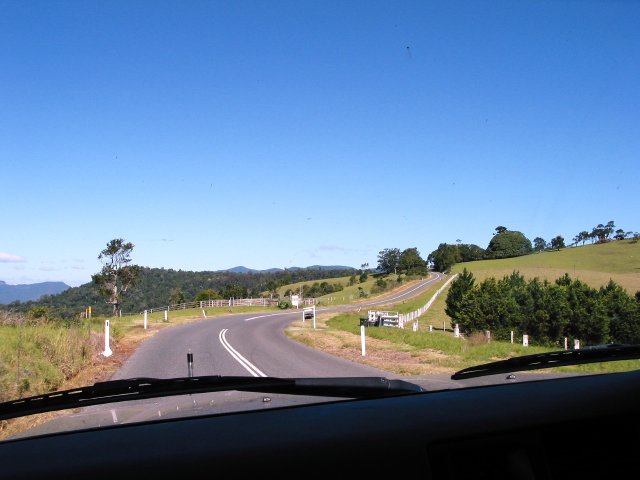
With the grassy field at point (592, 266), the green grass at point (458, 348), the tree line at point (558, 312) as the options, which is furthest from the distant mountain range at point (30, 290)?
the grassy field at point (592, 266)

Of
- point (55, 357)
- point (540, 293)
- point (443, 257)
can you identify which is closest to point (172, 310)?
point (540, 293)

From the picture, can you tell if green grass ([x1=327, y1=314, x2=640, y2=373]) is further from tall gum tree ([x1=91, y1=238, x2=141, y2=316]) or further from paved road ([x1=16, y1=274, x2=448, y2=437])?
tall gum tree ([x1=91, y1=238, x2=141, y2=316])

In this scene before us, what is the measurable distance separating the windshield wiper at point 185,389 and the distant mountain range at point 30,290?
386 cm

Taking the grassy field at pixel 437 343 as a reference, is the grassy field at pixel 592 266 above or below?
above

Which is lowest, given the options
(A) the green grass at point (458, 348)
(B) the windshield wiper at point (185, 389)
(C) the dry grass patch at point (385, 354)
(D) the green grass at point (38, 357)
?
(C) the dry grass patch at point (385, 354)

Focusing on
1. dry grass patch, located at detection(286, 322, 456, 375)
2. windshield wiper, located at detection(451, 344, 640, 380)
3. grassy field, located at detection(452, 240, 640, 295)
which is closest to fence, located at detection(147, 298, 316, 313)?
grassy field, located at detection(452, 240, 640, 295)

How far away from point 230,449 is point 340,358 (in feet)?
53.0

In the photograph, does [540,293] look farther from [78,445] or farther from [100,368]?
[78,445]

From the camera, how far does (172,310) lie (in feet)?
168

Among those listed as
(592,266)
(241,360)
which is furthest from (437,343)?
(592,266)

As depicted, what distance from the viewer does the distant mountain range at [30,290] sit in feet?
20.5

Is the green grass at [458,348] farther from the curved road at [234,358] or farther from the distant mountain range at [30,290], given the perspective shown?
the distant mountain range at [30,290]

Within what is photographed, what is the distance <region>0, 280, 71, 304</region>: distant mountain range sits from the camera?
6252 mm

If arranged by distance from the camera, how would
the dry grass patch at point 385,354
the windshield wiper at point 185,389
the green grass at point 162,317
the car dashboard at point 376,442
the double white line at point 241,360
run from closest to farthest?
the car dashboard at point 376,442 → the windshield wiper at point 185,389 → the dry grass patch at point 385,354 → the double white line at point 241,360 → the green grass at point 162,317
